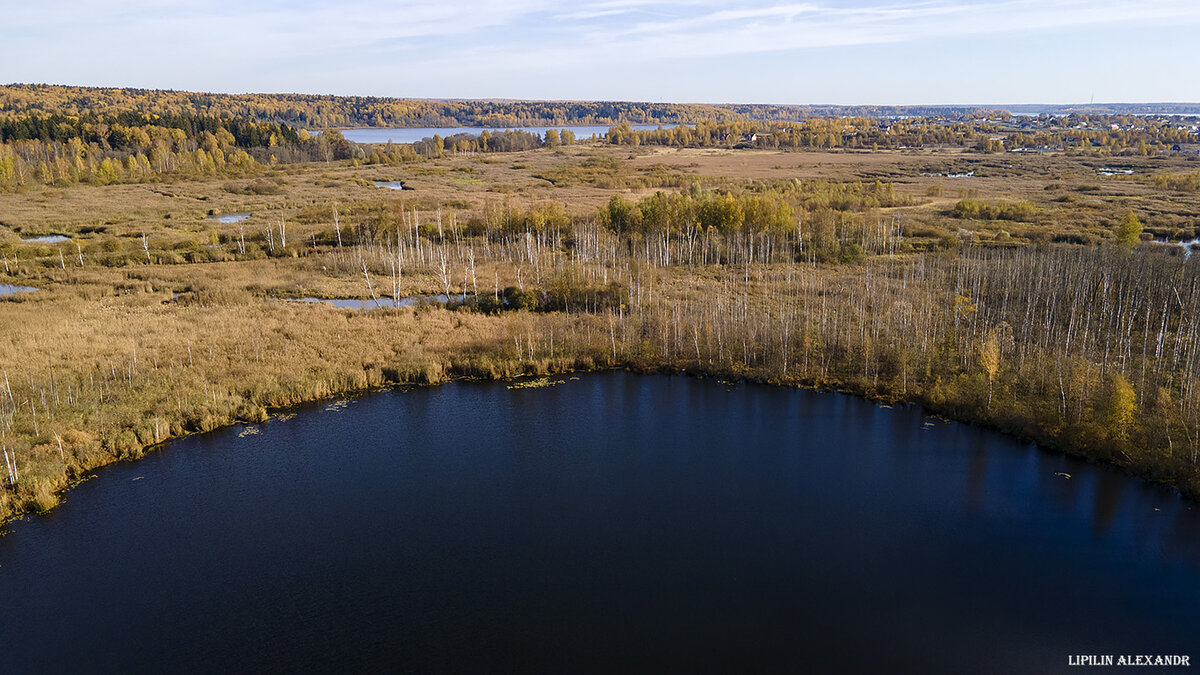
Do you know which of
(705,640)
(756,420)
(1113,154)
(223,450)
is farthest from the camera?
(1113,154)

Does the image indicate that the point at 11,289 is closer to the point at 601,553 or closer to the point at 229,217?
the point at 229,217

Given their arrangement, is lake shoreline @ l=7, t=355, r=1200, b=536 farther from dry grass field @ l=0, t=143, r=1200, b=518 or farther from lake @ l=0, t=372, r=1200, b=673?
lake @ l=0, t=372, r=1200, b=673

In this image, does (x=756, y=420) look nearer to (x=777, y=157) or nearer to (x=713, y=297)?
(x=713, y=297)

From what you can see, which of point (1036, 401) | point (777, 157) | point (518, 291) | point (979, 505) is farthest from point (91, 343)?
point (777, 157)

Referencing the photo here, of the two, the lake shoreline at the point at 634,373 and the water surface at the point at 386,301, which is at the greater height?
the water surface at the point at 386,301

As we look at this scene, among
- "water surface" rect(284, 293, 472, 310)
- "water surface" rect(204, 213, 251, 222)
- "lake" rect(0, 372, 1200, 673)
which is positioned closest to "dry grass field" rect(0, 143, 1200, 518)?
"water surface" rect(284, 293, 472, 310)

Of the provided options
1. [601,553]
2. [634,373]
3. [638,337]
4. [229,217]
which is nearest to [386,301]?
[638,337]

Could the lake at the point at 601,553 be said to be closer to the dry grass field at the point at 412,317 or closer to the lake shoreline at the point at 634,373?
the lake shoreline at the point at 634,373

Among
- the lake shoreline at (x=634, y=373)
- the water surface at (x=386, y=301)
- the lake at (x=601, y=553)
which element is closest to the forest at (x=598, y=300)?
the lake shoreline at (x=634, y=373)
